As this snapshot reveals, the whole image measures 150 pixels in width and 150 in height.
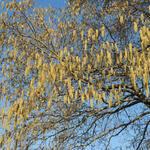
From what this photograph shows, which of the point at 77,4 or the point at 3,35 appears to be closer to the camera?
the point at 3,35

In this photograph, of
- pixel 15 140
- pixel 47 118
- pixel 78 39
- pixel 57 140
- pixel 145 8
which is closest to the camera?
pixel 15 140

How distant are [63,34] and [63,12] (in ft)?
1.95

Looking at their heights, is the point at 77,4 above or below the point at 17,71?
above

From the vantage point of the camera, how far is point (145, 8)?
359cm

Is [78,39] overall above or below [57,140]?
above

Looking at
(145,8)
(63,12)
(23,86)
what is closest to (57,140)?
(23,86)

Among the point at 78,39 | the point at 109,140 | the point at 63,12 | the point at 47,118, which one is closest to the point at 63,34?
the point at 78,39

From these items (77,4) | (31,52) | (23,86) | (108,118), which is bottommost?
(108,118)

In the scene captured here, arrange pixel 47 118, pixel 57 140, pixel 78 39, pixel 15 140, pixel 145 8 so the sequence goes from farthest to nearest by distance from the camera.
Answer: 1. pixel 145 8
2. pixel 78 39
3. pixel 57 140
4. pixel 47 118
5. pixel 15 140

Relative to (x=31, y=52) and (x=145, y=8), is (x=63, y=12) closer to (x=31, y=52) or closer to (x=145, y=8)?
(x=31, y=52)

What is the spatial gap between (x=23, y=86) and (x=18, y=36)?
2.57ft

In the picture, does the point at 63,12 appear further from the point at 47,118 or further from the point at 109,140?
the point at 109,140

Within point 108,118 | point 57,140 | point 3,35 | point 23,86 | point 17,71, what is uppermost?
point 3,35

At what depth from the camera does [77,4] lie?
3.70 metres
